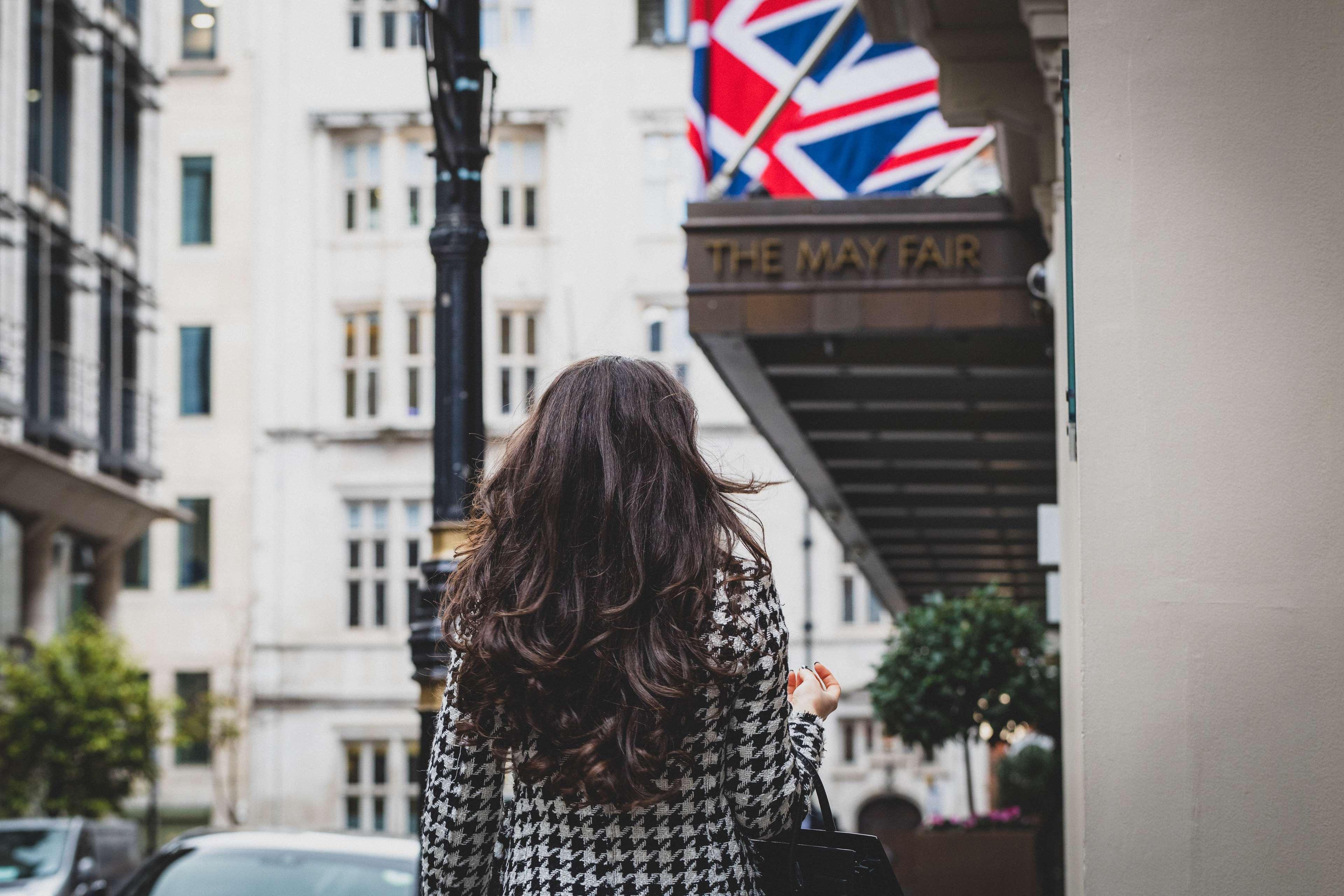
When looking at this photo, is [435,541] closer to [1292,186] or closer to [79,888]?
[1292,186]

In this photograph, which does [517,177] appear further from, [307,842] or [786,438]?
[307,842]

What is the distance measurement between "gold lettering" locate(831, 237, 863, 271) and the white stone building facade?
24.8 metres

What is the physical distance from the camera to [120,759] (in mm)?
24453

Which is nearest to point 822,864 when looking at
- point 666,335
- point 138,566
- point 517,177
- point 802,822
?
point 802,822

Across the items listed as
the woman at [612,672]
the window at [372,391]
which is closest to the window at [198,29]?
the window at [372,391]

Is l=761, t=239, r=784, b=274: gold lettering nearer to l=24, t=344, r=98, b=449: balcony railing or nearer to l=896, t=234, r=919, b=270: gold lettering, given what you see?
l=896, t=234, r=919, b=270: gold lettering

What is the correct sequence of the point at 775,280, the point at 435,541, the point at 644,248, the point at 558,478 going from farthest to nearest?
the point at 644,248 → the point at 775,280 → the point at 435,541 → the point at 558,478

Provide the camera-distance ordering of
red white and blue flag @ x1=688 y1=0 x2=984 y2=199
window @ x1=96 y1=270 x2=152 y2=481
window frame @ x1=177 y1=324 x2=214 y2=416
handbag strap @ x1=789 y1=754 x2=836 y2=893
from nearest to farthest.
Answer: handbag strap @ x1=789 y1=754 x2=836 y2=893
red white and blue flag @ x1=688 y1=0 x2=984 y2=199
window @ x1=96 y1=270 x2=152 y2=481
window frame @ x1=177 y1=324 x2=214 y2=416

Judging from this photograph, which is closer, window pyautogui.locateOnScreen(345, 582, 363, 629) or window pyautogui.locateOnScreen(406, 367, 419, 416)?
window pyautogui.locateOnScreen(345, 582, 363, 629)

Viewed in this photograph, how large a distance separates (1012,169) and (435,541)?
316 cm

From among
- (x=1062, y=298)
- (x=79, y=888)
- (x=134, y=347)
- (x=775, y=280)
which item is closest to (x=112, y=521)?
(x=134, y=347)

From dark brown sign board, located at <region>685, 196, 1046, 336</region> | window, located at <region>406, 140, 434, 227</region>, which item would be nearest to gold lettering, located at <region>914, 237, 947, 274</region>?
dark brown sign board, located at <region>685, 196, 1046, 336</region>

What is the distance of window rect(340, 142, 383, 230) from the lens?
1373 inches

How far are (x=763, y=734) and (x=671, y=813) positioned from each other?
0.63ft
